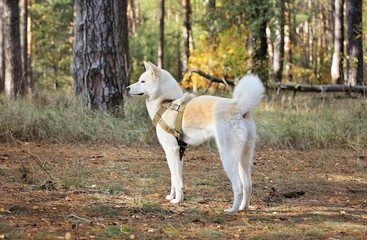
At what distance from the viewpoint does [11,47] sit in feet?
40.0

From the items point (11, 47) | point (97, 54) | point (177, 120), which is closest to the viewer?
point (177, 120)

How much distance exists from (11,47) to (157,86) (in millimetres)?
9333

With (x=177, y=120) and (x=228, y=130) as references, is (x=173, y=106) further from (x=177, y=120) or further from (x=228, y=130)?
(x=228, y=130)

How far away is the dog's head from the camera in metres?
4.46

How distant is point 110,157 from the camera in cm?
623

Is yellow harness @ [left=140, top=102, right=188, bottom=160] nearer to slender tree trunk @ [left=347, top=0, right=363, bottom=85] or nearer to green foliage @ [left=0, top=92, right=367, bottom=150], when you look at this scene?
green foliage @ [left=0, top=92, right=367, bottom=150]

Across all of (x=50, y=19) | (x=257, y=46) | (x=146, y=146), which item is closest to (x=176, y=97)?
(x=146, y=146)

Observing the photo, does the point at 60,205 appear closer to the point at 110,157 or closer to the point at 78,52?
the point at 110,157

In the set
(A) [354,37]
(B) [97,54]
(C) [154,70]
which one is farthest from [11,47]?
(A) [354,37]

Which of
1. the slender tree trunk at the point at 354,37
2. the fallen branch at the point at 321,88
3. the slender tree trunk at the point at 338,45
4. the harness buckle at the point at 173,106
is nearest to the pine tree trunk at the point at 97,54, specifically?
the harness buckle at the point at 173,106

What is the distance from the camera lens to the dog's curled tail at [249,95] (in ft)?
12.3

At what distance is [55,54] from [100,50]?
2171 centimetres

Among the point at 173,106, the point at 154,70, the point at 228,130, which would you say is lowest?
the point at 228,130

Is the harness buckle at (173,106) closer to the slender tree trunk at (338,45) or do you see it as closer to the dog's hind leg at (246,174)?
the dog's hind leg at (246,174)
